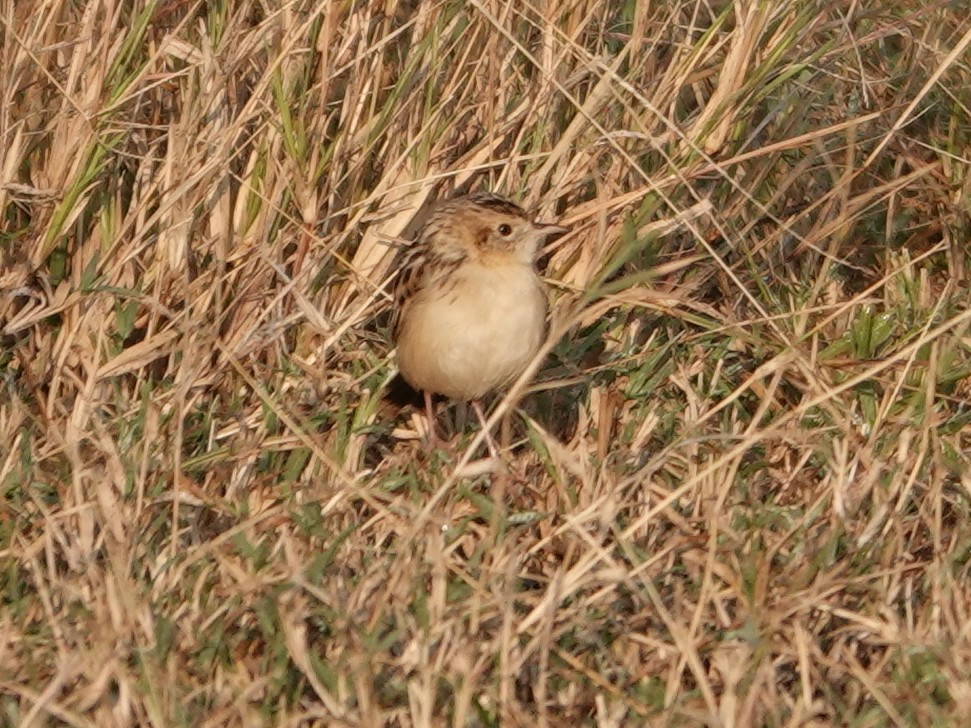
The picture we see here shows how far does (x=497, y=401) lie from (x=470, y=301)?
2.48ft

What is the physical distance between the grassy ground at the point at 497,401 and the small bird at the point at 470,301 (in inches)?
6.2

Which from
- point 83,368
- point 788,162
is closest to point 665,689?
point 83,368

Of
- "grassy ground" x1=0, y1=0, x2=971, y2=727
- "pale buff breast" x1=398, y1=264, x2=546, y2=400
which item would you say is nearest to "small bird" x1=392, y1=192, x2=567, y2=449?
"pale buff breast" x1=398, y1=264, x2=546, y2=400

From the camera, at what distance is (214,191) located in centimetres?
655

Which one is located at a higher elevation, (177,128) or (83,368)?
(177,128)

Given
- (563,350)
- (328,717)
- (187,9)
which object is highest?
(187,9)

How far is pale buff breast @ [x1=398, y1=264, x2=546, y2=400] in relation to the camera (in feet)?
20.6

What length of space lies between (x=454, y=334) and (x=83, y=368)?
3.82ft

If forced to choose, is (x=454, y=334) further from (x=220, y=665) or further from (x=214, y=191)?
(x=220, y=665)

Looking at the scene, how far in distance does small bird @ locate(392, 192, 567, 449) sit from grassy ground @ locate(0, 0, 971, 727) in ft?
0.52

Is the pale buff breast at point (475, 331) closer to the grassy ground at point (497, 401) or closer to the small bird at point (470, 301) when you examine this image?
the small bird at point (470, 301)

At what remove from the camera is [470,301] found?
6371 mm

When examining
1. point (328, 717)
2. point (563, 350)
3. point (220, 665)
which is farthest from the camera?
point (563, 350)

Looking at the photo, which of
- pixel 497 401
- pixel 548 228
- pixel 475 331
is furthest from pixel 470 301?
pixel 497 401
